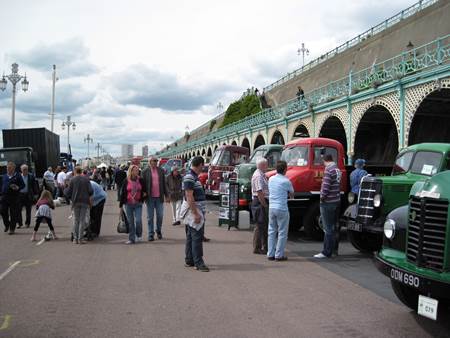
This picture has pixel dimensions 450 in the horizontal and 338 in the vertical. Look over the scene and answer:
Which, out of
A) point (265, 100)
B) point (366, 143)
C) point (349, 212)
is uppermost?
point (265, 100)

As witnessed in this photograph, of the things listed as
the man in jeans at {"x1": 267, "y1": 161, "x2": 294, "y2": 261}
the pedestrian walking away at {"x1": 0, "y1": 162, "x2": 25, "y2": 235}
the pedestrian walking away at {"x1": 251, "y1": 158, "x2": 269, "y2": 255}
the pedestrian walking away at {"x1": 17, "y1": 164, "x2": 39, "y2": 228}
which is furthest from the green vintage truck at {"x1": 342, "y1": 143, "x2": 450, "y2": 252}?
the pedestrian walking away at {"x1": 17, "y1": 164, "x2": 39, "y2": 228}

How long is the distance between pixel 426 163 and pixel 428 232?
4.83 m

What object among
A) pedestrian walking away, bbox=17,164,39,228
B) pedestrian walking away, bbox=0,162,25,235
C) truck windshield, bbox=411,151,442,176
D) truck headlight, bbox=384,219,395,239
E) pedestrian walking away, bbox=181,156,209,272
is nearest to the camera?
truck headlight, bbox=384,219,395,239

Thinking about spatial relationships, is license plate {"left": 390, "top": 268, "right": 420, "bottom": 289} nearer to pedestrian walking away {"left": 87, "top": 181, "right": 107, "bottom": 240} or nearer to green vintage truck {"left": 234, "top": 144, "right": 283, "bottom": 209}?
pedestrian walking away {"left": 87, "top": 181, "right": 107, "bottom": 240}

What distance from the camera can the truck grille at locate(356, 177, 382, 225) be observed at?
9273 mm

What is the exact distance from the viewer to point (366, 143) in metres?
34.1

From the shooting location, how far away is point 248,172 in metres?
15.5

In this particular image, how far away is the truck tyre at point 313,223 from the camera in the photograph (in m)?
12.1

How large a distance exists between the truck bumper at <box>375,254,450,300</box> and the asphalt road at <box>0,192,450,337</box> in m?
0.68

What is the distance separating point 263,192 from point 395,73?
13.1 metres

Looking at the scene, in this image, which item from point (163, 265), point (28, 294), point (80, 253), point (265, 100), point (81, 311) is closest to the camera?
point (81, 311)

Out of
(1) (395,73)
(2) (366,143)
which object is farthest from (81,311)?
(2) (366,143)

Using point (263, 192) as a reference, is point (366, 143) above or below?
above

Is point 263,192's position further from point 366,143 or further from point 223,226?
point 366,143
